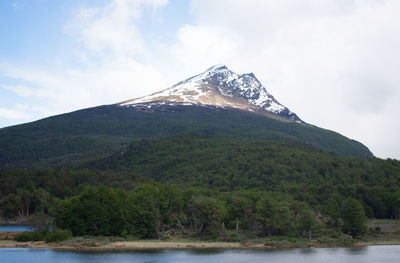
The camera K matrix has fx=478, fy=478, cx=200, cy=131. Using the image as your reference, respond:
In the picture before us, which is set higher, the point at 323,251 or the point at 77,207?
the point at 77,207

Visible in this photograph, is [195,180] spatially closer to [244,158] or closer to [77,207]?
[244,158]

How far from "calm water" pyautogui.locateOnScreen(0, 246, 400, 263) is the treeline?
9.73 meters

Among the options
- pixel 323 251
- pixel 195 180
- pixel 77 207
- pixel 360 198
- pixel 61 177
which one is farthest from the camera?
pixel 195 180

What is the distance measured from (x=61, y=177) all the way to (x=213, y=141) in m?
72.4

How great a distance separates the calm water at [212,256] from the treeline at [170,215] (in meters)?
9.73

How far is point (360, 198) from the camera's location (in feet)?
343

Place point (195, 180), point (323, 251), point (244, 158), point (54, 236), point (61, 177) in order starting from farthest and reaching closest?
point (244, 158) < point (195, 180) < point (61, 177) < point (54, 236) < point (323, 251)

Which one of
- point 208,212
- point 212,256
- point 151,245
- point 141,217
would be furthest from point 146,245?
point 212,256

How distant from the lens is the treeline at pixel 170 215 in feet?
246

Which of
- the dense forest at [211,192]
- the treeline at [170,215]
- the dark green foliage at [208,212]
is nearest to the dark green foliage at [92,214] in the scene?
the treeline at [170,215]

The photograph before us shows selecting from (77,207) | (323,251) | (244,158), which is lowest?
(323,251)

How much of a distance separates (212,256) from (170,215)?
20.7 meters

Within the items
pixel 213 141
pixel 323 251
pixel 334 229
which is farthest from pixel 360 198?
pixel 213 141

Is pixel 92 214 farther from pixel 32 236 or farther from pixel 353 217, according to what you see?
pixel 353 217
